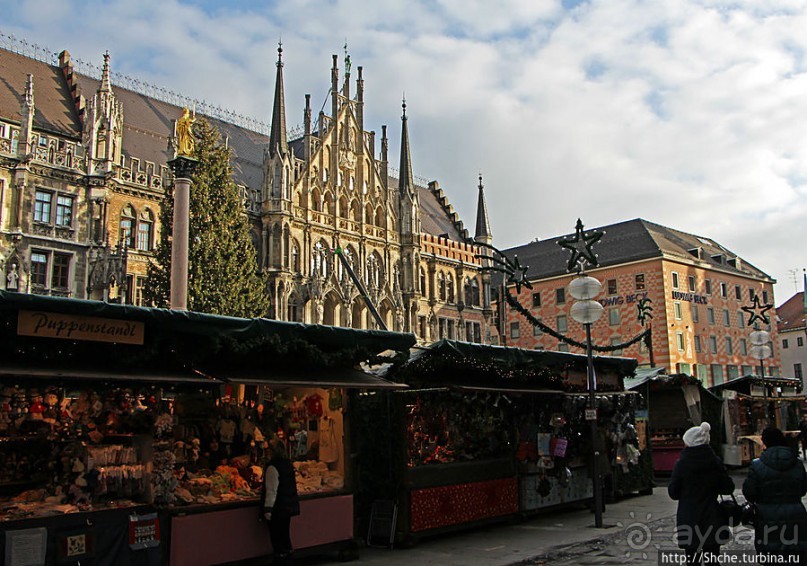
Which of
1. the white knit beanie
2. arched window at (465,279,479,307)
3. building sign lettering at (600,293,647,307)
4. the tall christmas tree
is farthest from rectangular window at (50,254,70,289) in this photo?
building sign lettering at (600,293,647,307)

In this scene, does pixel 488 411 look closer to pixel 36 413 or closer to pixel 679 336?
pixel 36 413

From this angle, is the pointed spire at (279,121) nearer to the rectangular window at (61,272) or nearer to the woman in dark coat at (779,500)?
the rectangular window at (61,272)

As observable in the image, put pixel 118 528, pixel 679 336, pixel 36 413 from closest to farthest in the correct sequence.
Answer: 1. pixel 118 528
2. pixel 36 413
3. pixel 679 336

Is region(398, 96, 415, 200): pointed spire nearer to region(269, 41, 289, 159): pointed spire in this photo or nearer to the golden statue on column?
region(269, 41, 289, 159): pointed spire

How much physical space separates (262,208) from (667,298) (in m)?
29.2

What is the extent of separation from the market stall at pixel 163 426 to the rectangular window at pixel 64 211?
25356 millimetres

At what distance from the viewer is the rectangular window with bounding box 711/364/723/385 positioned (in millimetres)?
54953

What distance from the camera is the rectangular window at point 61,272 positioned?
32112 mm

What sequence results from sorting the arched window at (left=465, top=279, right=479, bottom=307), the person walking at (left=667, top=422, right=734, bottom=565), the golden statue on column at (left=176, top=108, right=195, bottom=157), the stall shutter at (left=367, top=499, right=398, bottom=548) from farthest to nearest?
the arched window at (left=465, top=279, right=479, bottom=307) → the golden statue on column at (left=176, top=108, right=195, bottom=157) → the stall shutter at (left=367, top=499, right=398, bottom=548) → the person walking at (left=667, top=422, right=734, bottom=565)

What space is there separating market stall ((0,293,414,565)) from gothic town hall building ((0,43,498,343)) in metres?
23.3

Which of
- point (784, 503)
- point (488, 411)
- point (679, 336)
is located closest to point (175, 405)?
point (488, 411)

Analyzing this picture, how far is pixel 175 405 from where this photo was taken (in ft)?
34.0

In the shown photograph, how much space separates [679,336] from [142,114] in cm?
3829

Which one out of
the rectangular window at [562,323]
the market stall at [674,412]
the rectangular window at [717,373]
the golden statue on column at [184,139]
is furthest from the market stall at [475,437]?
the rectangular window at [717,373]
